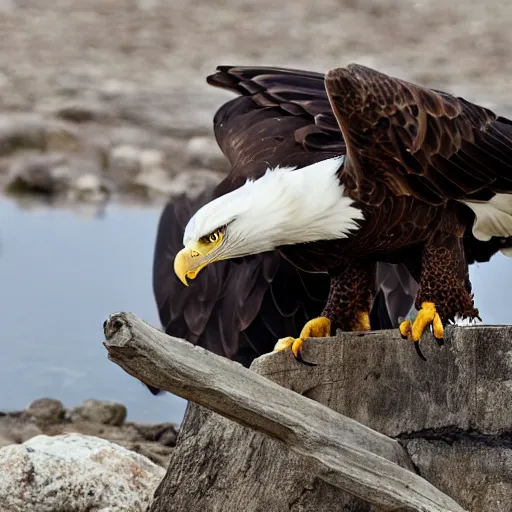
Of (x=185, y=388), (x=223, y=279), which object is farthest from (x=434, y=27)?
(x=185, y=388)

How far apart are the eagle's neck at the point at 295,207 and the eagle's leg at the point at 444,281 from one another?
207mm

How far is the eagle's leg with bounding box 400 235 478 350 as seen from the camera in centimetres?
230

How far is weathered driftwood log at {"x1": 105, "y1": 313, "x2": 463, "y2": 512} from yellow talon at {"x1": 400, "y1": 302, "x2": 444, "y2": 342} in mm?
307

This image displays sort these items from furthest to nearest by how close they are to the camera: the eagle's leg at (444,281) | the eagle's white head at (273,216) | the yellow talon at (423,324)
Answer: the eagle's leg at (444,281), the eagle's white head at (273,216), the yellow talon at (423,324)

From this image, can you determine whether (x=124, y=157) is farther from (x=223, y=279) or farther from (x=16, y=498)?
(x=16, y=498)

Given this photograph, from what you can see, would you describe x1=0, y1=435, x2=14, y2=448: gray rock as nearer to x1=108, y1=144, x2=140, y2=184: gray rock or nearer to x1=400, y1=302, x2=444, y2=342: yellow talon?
x1=400, y1=302, x2=444, y2=342: yellow talon

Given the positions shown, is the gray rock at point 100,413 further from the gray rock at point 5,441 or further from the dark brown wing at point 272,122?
the dark brown wing at point 272,122

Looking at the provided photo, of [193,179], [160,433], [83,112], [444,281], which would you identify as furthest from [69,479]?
[83,112]

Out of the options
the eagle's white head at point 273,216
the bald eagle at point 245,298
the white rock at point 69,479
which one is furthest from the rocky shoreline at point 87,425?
the eagle's white head at point 273,216

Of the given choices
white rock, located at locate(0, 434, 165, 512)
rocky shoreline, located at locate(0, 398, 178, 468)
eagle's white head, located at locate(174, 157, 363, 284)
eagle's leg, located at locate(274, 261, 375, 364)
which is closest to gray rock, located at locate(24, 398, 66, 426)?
rocky shoreline, located at locate(0, 398, 178, 468)

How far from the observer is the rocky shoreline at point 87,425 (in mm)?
3473

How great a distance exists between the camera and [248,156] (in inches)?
101

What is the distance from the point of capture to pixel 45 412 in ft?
12.1

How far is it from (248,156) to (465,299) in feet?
2.07
